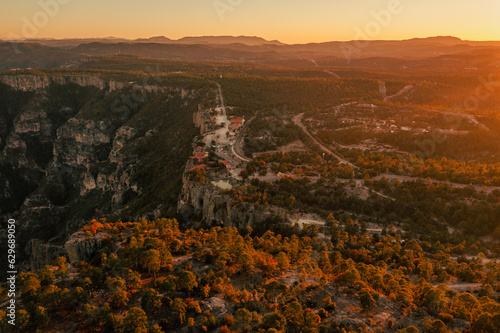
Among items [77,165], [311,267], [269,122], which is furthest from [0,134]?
[311,267]

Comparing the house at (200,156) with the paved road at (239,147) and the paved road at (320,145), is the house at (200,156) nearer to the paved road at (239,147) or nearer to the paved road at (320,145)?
the paved road at (239,147)

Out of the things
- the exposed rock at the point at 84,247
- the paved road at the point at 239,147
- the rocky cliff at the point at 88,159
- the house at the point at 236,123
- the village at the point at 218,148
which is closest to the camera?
the exposed rock at the point at 84,247

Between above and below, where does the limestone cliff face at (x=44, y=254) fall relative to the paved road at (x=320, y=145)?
below

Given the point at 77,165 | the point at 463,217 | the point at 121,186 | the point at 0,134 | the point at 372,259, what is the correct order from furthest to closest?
the point at 0,134 → the point at 77,165 → the point at 121,186 → the point at 463,217 → the point at 372,259

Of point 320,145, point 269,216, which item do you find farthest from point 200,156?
point 320,145

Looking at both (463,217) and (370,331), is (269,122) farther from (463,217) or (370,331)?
(370,331)

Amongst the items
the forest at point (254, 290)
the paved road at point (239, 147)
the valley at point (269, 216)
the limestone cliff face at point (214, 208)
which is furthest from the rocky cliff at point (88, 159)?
the forest at point (254, 290)

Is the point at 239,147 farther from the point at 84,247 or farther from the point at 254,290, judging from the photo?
the point at 254,290

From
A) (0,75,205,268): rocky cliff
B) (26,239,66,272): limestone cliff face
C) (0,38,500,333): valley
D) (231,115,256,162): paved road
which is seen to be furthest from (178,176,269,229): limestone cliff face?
(26,239,66,272): limestone cliff face
